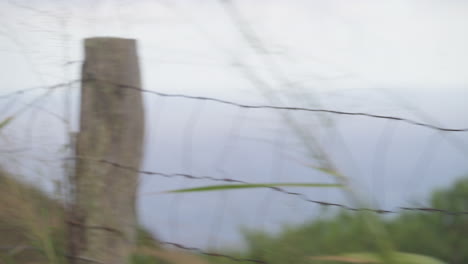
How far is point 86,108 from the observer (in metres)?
1.79

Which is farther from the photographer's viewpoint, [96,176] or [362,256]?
[96,176]

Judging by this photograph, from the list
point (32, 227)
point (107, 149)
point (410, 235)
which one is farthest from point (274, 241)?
point (410, 235)

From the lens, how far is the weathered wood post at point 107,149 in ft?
5.77

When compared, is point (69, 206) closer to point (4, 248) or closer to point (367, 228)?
point (4, 248)

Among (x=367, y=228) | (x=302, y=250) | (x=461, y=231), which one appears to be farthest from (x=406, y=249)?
(x=367, y=228)

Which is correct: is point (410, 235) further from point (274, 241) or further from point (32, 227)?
point (32, 227)

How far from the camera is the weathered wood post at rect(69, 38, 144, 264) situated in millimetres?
1759

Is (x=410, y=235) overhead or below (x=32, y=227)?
below

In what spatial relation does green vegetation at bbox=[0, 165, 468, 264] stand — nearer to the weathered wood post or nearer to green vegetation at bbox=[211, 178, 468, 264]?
green vegetation at bbox=[211, 178, 468, 264]

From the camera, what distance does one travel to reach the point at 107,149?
176 centimetres

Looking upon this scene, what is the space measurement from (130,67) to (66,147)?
33cm

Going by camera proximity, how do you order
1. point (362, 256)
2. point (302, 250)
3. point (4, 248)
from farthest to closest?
point (4, 248) → point (302, 250) → point (362, 256)

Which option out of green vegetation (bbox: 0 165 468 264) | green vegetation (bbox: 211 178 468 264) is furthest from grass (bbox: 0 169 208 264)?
green vegetation (bbox: 211 178 468 264)

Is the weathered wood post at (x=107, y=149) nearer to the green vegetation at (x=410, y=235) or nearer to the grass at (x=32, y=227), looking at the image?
the grass at (x=32, y=227)
